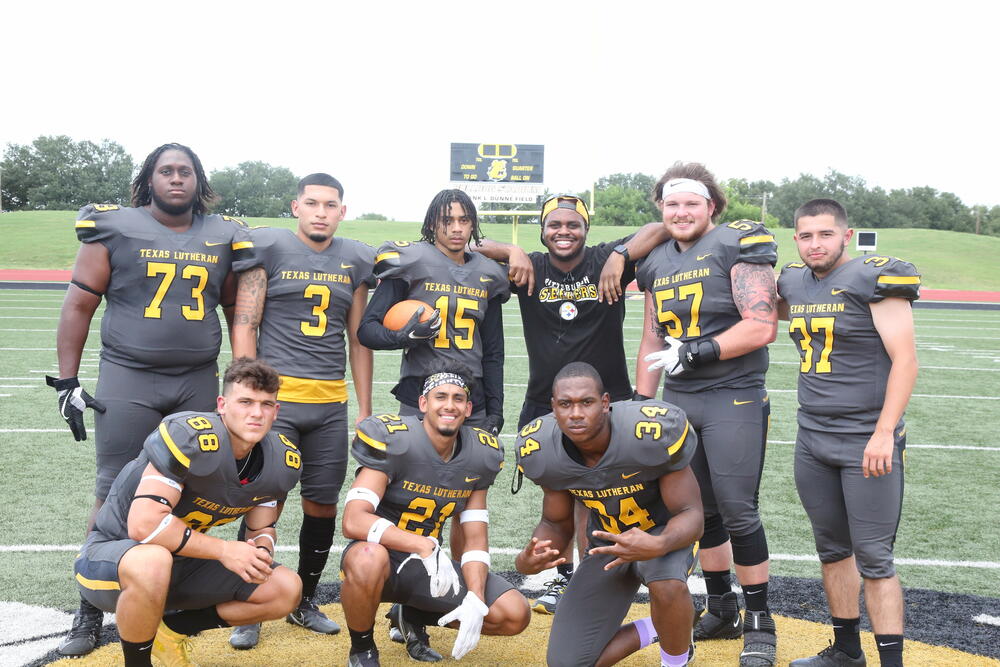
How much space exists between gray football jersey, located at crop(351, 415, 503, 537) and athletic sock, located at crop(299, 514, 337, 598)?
478 millimetres

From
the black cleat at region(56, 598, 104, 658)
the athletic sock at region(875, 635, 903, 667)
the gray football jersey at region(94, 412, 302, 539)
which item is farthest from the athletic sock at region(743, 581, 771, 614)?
the black cleat at region(56, 598, 104, 658)

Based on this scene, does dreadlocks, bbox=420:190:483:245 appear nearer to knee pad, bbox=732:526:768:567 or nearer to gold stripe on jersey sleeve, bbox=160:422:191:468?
gold stripe on jersey sleeve, bbox=160:422:191:468

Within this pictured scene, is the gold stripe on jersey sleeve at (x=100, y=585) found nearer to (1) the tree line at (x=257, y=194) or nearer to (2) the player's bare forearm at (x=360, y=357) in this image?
(2) the player's bare forearm at (x=360, y=357)

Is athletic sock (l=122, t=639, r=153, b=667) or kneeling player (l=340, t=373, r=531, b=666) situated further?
kneeling player (l=340, t=373, r=531, b=666)

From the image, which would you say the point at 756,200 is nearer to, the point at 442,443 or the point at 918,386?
the point at 918,386

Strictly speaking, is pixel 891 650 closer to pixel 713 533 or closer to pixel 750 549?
pixel 750 549

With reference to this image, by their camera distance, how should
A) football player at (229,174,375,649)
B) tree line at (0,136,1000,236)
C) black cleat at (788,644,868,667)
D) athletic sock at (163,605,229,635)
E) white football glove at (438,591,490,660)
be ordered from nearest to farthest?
white football glove at (438,591,490,660), athletic sock at (163,605,229,635), black cleat at (788,644,868,667), football player at (229,174,375,649), tree line at (0,136,1000,236)

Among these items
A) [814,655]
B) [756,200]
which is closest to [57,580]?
[814,655]

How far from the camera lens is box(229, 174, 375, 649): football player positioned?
3975 mm

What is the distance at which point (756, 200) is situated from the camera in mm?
72125

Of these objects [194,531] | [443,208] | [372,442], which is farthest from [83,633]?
[443,208]

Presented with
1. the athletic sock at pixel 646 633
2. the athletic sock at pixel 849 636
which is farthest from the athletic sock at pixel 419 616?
the athletic sock at pixel 849 636

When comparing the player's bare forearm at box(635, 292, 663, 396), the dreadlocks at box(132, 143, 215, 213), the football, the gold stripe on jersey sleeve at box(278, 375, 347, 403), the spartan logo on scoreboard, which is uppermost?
the spartan logo on scoreboard

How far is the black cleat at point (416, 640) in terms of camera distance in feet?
12.0
